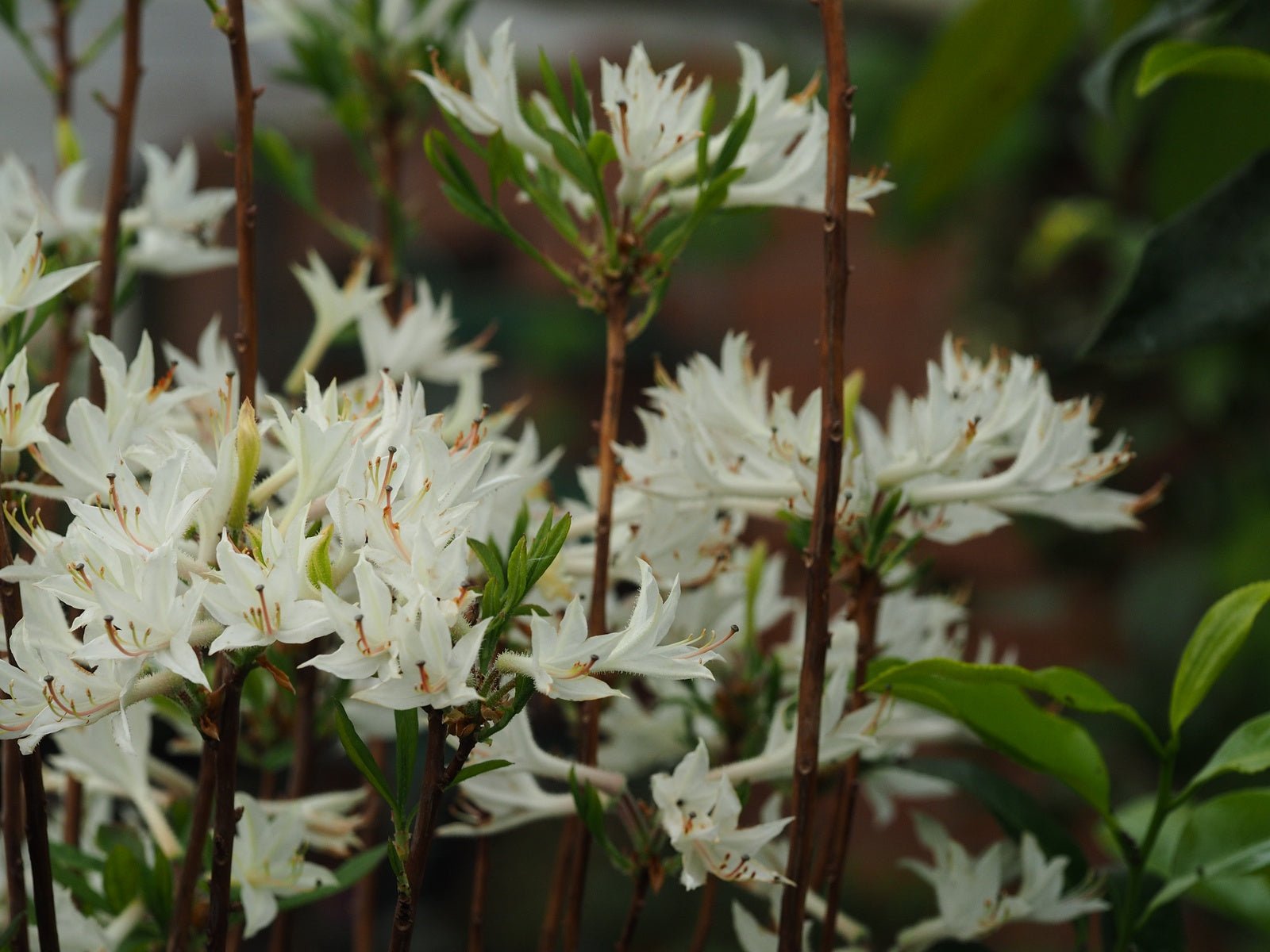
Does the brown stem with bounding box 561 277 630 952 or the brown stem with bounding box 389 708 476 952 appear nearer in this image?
the brown stem with bounding box 389 708 476 952

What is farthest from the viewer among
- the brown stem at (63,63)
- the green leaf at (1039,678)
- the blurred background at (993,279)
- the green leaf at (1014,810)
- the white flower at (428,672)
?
the blurred background at (993,279)

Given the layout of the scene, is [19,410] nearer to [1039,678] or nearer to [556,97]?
[556,97]

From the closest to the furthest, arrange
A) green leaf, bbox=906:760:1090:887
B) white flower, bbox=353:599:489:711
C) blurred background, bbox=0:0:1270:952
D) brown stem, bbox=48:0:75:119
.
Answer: white flower, bbox=353:599:489:711
green leaf, bbox=906:760:1090:887
brown stem, bbox=48:0:75:119
blurred background, bbox=0:0:1270:952

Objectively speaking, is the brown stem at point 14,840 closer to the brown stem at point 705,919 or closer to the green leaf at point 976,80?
the brown stem at point 705,919

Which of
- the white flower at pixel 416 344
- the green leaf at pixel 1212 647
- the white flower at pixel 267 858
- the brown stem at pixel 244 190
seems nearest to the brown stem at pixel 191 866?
the white flower at pixel 267 858

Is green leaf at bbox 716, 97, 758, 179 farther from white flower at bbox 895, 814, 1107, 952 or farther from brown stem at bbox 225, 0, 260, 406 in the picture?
white flower at bbox 895, 814, 1107, 952

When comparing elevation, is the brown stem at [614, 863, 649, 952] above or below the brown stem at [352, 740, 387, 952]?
above

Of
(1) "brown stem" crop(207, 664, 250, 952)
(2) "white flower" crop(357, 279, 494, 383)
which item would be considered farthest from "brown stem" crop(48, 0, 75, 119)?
(1) "brown stem" crop(207, 664, 250, 952)
